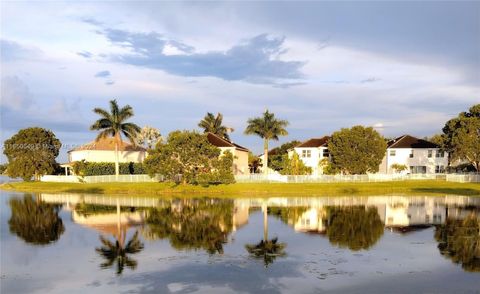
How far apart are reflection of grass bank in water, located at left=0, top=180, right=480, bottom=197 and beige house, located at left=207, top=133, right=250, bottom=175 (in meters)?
17.3

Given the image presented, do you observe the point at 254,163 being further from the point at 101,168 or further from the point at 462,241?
the point at 462,241

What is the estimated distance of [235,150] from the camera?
81750 mm

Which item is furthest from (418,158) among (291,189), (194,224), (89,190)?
A: (194,224)

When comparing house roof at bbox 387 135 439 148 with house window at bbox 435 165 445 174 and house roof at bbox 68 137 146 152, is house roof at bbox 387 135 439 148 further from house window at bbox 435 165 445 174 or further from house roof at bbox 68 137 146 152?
house roof at bbox 68 137 146 152

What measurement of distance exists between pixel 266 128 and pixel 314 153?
49.7ft

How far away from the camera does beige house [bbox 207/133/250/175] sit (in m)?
80.1

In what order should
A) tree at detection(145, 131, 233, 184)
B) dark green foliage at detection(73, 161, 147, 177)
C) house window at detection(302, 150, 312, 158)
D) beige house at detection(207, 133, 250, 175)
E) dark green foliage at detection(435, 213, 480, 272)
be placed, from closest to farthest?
dark green foliage at detection(435, 213, 480, 272), tree at detection(145, 131, 233, 184), dark green foliage at detection(73, 161, 147, 177), beige house at detection(207, 133, 250, 175), house window at detection(302, 150, 312, 158)

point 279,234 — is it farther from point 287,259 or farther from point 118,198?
point 118,198

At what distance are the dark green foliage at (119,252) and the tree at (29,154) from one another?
61.6 meters

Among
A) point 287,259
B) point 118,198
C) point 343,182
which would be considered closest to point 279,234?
point 287,259

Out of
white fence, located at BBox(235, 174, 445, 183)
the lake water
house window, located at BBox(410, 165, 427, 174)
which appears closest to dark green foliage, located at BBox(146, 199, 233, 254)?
the lake water

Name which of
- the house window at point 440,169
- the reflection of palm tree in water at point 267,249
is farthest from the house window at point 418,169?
the reflection of palm tree in water at point 267,249

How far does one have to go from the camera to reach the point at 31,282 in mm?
18203

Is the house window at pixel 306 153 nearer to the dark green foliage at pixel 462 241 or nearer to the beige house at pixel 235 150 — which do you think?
the beige house at pixel 235 150
